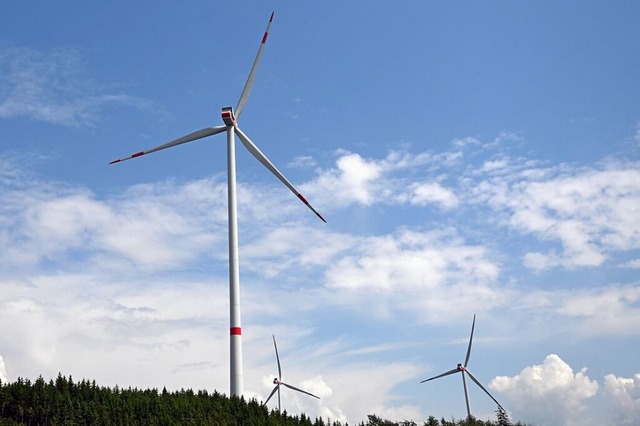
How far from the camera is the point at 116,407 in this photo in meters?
67.1

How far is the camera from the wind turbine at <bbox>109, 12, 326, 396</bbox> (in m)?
69.8

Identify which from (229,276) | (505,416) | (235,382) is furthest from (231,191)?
(505,416)

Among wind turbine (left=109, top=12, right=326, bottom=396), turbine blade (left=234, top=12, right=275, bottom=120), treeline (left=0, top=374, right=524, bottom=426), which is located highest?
turbine blade (left=234, top=12, right=275, bottom=120)

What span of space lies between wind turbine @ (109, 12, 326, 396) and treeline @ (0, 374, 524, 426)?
347cm

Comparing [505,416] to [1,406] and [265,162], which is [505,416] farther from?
[1,406]

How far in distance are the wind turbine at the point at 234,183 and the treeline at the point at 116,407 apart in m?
3.47

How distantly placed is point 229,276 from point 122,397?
16.9 metres

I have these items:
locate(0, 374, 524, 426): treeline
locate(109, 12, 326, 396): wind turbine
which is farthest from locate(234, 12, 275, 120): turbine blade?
locate(0, 374, 524, 426): treeline

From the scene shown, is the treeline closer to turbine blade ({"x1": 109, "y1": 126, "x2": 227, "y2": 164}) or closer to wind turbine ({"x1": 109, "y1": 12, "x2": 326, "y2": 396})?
wind turbine ({"x1": 109, "y1": 12, "x2": 326, "y2": 396})

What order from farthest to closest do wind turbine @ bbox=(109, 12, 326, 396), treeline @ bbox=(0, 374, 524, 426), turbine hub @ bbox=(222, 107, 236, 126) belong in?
turbine hub @ bbox=(222, 107, 236, 126)
wind turbine @ bbox=(109, 12, 326, 396)
treeline @ bbox=(0, 374, 524, 426)

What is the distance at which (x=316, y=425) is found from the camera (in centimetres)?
7731

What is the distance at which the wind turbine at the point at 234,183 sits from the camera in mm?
69794

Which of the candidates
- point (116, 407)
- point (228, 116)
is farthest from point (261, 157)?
point (116, 407)

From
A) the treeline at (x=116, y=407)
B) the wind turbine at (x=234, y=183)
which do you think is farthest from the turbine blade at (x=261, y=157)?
the treeline at (x=116, y=407)
